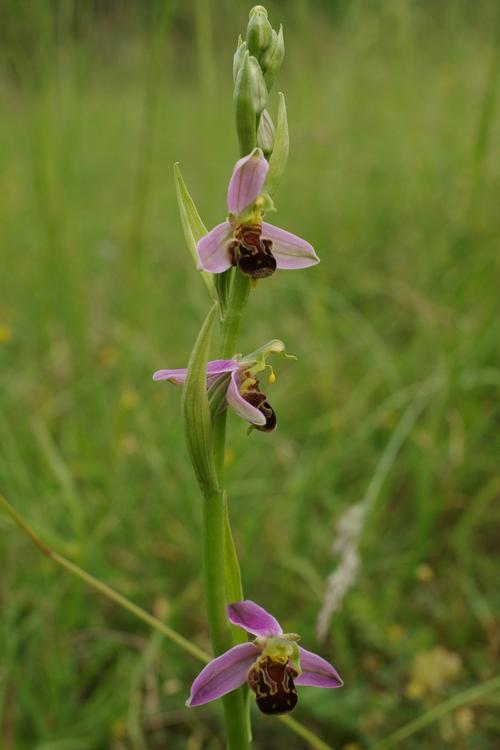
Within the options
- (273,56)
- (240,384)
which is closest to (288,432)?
(240,384)

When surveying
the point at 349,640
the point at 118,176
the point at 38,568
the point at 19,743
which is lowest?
the point at 19,743

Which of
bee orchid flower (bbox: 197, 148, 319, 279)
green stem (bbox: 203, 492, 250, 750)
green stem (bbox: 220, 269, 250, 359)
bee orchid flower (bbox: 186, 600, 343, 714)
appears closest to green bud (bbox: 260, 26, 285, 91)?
bee orchid flower (bbox: 197, 148, 319, 279)

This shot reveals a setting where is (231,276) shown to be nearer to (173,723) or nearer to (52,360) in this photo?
(173,723)

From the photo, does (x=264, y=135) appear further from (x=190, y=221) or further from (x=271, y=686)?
(x=271, y=686)

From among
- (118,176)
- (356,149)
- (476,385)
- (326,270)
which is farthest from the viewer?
(118,176)

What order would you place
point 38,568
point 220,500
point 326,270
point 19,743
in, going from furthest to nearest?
point 326,270 → point 38,568 → point 19,743 → point 220,500

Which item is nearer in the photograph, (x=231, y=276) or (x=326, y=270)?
(x=231, y=276)

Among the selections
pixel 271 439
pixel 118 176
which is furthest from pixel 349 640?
pixel 118 176
